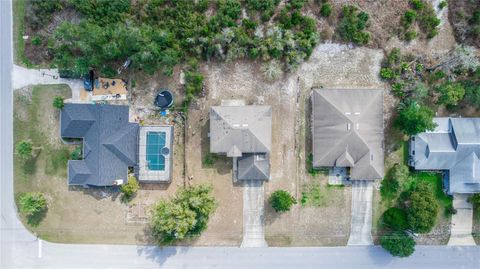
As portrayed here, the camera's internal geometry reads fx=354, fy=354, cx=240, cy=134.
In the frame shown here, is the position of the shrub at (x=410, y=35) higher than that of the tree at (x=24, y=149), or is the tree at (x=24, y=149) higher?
the shrub at (x=410, y=35)

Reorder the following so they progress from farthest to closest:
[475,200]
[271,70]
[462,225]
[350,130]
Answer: [462,225]
[475,200]
[271,70]
[350,130]

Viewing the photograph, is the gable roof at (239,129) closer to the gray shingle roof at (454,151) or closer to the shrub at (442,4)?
the gray shingle roof at (454,151)

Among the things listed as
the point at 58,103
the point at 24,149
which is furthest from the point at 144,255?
the point at 58,103

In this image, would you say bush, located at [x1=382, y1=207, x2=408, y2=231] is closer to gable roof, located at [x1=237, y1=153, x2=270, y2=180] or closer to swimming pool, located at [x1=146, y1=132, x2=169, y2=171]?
gable roof, located at [x1=237, y1=153, x2=270, y2=180]

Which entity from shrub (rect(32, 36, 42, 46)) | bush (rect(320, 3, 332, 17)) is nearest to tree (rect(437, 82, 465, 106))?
bush (rect(320, 3, 332, 17))

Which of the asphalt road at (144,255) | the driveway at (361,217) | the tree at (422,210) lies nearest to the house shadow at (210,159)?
the asphalt road at (144,255)

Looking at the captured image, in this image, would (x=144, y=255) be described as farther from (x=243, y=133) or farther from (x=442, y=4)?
(x=442, y=4)
